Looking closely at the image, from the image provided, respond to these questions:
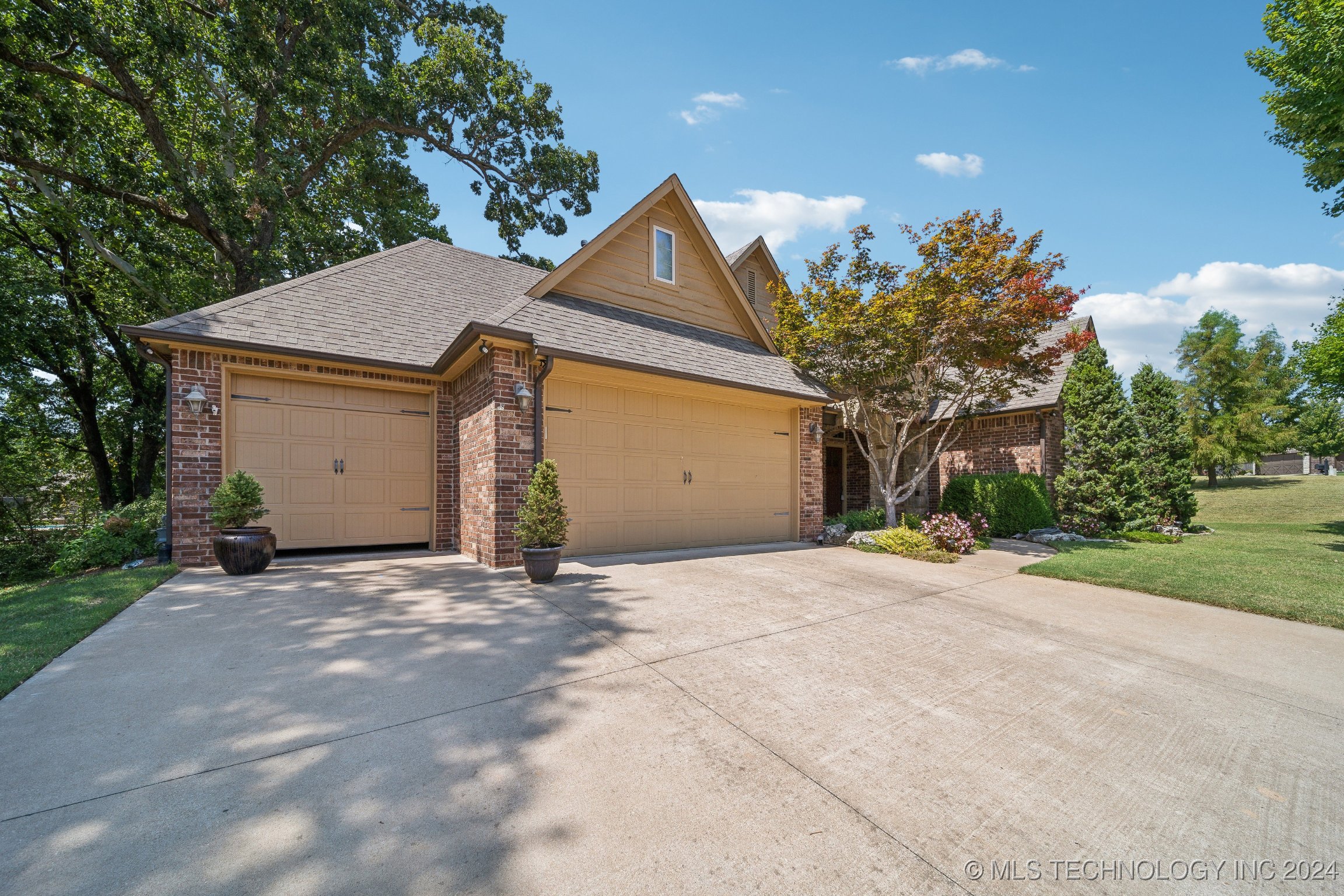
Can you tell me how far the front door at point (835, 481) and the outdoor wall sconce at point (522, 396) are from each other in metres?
10.7

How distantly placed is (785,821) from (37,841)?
275 cm

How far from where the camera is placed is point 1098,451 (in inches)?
455

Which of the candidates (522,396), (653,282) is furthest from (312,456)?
(653,282)

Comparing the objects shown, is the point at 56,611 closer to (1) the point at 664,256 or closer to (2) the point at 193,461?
(2) the point at 193,461

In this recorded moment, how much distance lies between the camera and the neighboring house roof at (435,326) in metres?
6.91

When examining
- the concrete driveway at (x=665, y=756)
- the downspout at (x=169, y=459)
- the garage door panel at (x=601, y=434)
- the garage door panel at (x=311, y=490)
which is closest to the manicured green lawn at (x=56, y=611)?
the concrete driveway at (x=665, y=756)

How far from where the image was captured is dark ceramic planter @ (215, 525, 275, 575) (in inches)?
237

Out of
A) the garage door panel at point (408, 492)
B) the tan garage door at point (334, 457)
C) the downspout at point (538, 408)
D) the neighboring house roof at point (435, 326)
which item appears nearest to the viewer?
the downspout at point (538, 408)

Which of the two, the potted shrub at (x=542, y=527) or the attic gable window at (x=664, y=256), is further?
the attic gable window at (x=664, y=256)

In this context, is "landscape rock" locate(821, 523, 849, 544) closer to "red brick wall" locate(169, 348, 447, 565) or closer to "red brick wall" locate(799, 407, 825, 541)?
"red brick wall" locate(799, 407, 825, 541)

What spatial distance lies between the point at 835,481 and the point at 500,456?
445 inches

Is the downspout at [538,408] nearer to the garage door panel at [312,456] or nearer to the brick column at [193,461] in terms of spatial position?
the garage door panel at [312,456]

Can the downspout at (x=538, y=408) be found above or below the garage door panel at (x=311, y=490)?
above

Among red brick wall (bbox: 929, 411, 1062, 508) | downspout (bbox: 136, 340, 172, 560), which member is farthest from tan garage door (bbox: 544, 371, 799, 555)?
red brick wall (bbox: 929, 411, 1062, 508)
